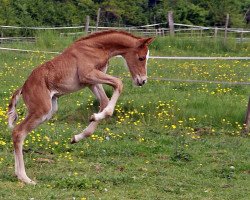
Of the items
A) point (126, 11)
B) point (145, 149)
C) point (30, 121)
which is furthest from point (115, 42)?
point (126, 11)

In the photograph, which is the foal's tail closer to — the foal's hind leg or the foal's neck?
the foal's hind leg

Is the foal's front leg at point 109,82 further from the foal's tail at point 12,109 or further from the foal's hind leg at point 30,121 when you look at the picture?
the foal's tail at point 12,109

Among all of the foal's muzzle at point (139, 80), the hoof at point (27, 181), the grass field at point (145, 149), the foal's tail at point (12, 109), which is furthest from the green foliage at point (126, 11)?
the hoof at point (27, 181)

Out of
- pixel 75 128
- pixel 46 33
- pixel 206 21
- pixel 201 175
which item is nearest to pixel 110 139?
pixel 75 128

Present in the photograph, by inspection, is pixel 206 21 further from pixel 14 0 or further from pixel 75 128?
pixel 75 128

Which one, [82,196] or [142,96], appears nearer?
[82,196]

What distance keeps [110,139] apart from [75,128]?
112 centimetres

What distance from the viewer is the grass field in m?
7.96

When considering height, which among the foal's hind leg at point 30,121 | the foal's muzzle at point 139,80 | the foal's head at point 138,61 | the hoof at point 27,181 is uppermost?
the foal's head at point 138,61

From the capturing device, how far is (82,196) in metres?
7.43

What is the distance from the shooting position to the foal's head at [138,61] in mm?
8461

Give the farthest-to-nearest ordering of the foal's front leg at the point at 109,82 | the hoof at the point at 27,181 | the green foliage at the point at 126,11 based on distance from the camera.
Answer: the green foliage at the point at 126,11
the foal's front leg at the point at 109,82
the hoof at the point at 27,181

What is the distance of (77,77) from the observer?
8367 millimetres

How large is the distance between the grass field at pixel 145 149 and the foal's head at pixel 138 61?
1.21 m
